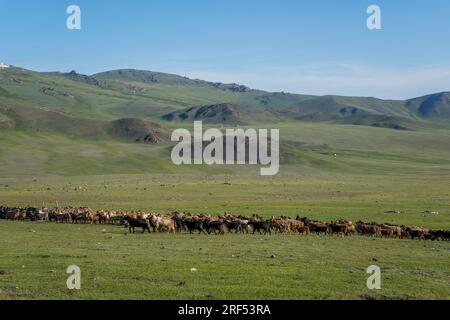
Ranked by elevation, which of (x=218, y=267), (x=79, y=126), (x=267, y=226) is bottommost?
(x=267, y=226)

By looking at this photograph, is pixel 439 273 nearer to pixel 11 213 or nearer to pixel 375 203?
pixel 11 213

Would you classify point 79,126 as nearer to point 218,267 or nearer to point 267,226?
point 267,226

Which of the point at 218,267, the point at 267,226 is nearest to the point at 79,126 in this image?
the point at 267,226

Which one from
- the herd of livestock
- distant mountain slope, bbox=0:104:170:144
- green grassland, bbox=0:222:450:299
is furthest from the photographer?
distant mountain slope, bbox=0:104:170:144

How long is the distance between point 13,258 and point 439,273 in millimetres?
13036

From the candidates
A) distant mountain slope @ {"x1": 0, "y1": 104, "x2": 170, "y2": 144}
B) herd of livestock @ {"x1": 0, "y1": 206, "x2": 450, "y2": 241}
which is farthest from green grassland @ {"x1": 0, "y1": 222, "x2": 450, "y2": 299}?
distant mountain slope @ {"x1": 0, "y1": 104, "x2": 170, "y2": 144}

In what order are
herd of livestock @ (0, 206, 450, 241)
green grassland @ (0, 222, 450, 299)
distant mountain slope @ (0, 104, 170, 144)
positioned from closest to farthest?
green grassland @ (0, 222, 450, 299) → herd of livestock @ (0, 206, 450, 241) → distant mountain slope @ (0, 104, 170, 144)

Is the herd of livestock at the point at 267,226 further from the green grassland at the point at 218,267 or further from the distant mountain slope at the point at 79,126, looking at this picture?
the distant mountain slope at the point at 79,126

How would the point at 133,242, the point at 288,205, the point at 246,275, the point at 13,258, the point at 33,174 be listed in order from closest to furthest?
the point at 246,275 < the point at 13,258 < the point at 133,242 < the point at 288,205 < the point at 33,174

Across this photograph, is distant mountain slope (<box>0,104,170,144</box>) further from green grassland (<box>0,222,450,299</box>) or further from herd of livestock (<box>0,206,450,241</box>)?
green grassland (<box>0,222,450,299</box>)

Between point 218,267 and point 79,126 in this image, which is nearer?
point 218,267
